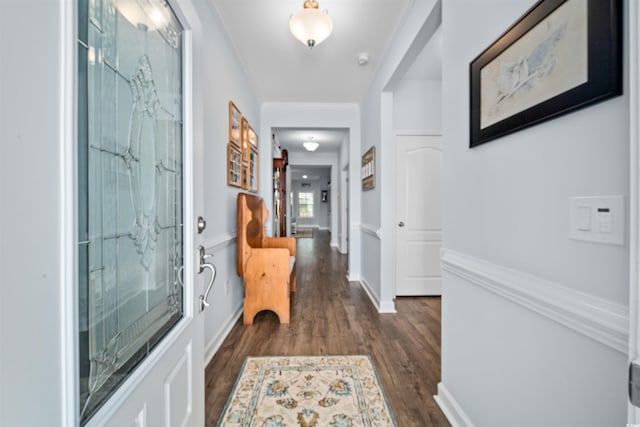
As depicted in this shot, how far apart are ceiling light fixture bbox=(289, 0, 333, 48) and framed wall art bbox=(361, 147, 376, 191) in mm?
1612

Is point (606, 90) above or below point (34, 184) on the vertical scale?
above

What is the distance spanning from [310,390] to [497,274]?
1.24 m

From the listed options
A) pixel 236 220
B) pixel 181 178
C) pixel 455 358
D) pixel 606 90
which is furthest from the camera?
pixel 236 220

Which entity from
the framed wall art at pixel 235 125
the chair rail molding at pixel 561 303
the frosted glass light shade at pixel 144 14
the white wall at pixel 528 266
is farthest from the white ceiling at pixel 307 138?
the chair rail molding at pixel 561 303

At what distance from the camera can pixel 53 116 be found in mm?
494

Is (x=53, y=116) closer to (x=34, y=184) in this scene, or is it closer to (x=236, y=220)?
(x=34, y=184)

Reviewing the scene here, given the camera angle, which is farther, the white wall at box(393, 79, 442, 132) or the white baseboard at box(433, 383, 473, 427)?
A: the white wall at box(393, 79, 442, 132)

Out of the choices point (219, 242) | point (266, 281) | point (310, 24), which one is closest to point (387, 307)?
point (266, 281)

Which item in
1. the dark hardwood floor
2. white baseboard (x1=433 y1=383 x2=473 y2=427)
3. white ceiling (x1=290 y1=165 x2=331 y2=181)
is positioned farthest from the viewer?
white ceiling (x1=290 y1=165 x2=331 y2=181)

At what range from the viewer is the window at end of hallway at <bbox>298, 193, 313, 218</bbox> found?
1477cm

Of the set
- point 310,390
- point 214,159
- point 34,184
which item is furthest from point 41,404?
point 214,159

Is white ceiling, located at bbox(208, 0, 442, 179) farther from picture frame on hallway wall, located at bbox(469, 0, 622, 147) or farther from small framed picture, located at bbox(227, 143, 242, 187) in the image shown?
picture frame on hallway wall, located at bbox(469, 0, 622, 147)

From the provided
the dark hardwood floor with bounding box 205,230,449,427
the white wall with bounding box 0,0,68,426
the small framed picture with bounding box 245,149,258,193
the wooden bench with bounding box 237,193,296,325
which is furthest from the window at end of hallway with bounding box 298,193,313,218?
the white wall with bounding box 0,0,68,426

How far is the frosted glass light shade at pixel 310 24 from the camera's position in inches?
72.7
